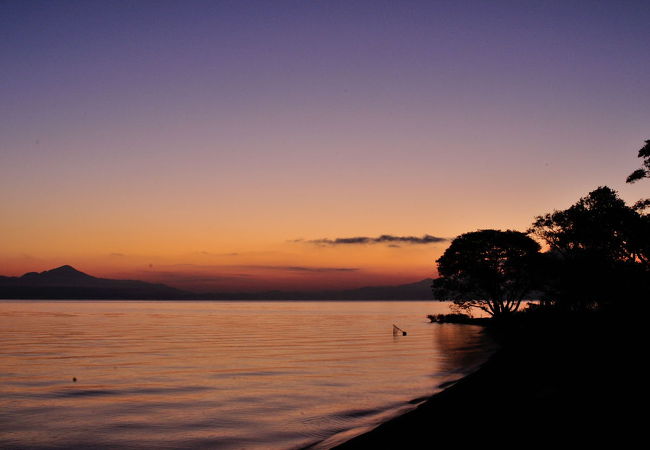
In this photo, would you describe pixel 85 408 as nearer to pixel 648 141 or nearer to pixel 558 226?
pixel 648 141

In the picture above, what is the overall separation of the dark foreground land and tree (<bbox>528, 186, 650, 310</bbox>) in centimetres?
1869

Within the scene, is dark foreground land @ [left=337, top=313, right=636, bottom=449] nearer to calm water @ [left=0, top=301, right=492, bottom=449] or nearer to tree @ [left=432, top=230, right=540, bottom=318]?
calm water @ [left=0, top=301, right=492, bottom=449]

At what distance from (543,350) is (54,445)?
2623 cm

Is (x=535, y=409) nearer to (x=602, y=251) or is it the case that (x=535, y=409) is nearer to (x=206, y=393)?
(x=206, y=393)

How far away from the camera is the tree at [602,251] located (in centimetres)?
4078

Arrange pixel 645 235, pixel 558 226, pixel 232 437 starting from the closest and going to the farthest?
pixel 232 437 → pixel 645 235 → pixel 558 226

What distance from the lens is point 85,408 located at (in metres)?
19.2


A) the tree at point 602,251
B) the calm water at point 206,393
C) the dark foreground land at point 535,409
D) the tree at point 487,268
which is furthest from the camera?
the tree at point 487,268

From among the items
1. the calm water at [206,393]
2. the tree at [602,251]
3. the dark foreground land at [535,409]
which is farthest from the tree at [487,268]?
the dark foreground land at [535,409]

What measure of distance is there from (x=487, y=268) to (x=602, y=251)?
106ft

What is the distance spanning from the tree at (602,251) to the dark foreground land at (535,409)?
18.7m

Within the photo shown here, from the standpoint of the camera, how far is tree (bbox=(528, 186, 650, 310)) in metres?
40.8

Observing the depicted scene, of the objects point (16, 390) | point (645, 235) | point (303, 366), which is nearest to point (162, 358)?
point (303, 366)

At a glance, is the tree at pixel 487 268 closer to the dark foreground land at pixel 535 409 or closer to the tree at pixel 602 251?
the tree at pixel 602 251
